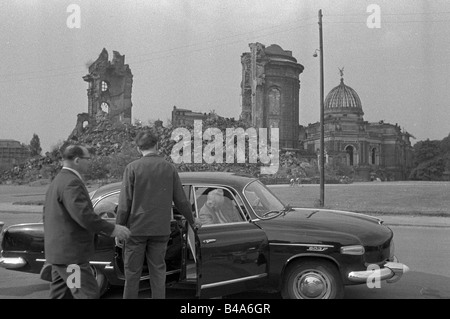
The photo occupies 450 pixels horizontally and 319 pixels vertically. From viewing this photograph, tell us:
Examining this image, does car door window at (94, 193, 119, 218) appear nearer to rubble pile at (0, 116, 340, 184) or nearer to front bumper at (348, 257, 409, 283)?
front bumper at (348, 257, 409, 283)

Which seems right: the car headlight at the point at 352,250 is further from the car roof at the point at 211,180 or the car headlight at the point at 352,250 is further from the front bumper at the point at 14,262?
the front bumper at the point at 14,262

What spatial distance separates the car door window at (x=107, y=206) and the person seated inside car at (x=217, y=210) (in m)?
1.25

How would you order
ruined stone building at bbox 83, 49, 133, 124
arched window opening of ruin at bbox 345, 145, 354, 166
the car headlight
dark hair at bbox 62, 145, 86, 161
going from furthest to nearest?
ruined stone building at bbox 83, 49, 133, 124 → arched window opening of ruin at bbox 345, 145, 354, 166 → the car headlight → dark hair at bbox 62, 145, 86, 161

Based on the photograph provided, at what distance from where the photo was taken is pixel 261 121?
75438mm

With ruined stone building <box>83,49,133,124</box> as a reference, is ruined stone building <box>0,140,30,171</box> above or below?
below

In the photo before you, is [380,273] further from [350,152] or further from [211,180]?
[350,152]

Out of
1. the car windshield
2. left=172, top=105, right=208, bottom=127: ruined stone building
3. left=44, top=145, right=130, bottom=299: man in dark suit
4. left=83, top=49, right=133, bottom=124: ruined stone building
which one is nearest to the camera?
left=44, top=145, right=130, bottom=299: man in dark suit

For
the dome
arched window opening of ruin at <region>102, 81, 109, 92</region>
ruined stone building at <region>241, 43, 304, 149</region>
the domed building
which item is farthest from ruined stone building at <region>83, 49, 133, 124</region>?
the dome

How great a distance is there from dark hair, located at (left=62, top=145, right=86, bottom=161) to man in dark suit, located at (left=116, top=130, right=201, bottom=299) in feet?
2.00

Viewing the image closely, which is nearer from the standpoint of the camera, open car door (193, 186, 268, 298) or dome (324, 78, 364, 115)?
open car door (193, 186, 268, 298)

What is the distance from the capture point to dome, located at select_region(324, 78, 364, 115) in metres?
92.0

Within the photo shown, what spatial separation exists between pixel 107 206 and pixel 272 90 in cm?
7352
